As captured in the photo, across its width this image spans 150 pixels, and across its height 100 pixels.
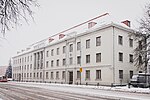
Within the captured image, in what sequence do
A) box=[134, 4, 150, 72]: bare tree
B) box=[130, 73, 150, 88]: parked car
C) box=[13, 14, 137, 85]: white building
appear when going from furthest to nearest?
box=[13, 14, 137, 85]: white building < box=[130, 73, 150, 88]: parked car < box=[134, 4, 150, 72]: bare tree

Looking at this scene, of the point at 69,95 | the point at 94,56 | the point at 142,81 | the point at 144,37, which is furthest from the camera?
the point at 94,56

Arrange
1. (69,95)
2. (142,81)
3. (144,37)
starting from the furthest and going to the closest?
(142,81)
(144,37)
(69,95)

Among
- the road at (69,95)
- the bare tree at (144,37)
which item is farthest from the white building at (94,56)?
the road at (69,95)

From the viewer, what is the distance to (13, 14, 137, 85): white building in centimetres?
3612

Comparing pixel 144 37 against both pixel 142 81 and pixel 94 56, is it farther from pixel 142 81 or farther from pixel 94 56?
pixel 94 56

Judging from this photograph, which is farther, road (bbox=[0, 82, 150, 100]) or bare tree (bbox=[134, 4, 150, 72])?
bare tree (bbox=[134, 4, 150, 72])

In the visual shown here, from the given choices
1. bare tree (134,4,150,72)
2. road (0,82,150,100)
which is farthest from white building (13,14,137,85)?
road (0,82,150,100)

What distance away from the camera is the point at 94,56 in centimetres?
3934

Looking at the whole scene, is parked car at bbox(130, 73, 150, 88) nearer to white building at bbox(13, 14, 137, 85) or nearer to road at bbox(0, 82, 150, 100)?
white building at bbox(13, 14, 137, 85)

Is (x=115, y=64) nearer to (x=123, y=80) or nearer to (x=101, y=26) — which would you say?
(x=123, y=80)

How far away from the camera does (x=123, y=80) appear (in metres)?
36.5

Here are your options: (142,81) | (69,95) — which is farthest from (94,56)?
(69,95)

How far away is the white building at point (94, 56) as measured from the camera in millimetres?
36125

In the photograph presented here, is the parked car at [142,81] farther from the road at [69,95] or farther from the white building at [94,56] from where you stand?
the road at [69,95]
